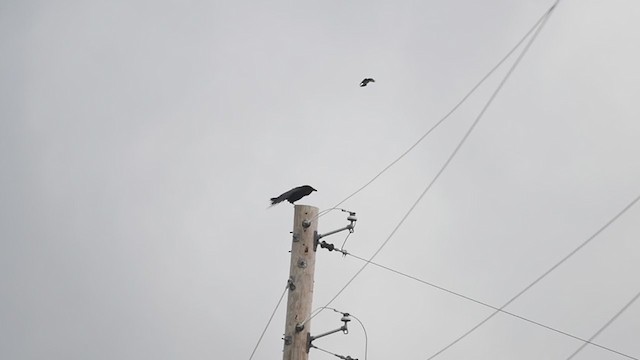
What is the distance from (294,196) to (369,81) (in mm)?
2046

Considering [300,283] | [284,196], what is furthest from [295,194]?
[300,283]

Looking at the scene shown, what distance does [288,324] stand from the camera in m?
10.9

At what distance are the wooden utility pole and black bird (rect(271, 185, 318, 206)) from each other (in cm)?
106

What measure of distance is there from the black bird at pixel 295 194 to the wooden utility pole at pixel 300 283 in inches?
41.8

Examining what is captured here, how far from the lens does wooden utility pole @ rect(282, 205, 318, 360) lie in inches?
428

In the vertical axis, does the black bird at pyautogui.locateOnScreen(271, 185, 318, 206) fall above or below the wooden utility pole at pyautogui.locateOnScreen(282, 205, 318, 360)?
above

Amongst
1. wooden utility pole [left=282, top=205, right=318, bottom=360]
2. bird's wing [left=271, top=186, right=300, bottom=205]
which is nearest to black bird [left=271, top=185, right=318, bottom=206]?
bird's wing [left=271, top=186, right=300, bottom=205]

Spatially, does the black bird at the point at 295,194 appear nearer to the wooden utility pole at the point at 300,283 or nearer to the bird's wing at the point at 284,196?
the bird's wing at the point at 284,196

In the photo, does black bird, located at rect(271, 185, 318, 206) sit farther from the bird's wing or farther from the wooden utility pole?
the wooden utility pole

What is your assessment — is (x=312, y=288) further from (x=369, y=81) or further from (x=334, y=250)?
(x=369, y=81)

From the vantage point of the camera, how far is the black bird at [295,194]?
1250 cm

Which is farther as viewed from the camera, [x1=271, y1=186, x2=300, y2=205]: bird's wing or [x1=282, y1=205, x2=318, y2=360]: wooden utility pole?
[x1=271, y1=186, x2=300, y2=205]: bird's wing

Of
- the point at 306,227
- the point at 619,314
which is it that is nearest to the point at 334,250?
the point at 306,227

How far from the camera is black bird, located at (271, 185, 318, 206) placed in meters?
12.5
